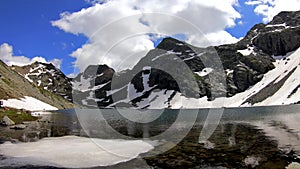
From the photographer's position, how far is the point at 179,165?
27.3 metres

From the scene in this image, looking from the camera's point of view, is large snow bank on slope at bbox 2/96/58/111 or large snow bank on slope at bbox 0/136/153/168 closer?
large snow bank on slope at bbox 0/136/153/168

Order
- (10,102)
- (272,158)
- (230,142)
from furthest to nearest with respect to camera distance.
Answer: (10,102)
(230,142)
(272,158)

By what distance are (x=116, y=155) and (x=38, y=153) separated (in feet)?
27.7

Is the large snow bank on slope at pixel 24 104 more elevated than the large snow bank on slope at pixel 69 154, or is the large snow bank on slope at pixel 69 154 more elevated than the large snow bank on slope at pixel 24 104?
the large snow bank on slope at pixel 24 104

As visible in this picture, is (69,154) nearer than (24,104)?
Yes

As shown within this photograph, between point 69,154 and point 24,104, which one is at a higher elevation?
point 24,104

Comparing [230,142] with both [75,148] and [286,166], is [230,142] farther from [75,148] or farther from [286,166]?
[75,148]

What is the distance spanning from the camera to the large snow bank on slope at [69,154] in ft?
90.4

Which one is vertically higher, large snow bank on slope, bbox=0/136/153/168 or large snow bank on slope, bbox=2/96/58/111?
large snow bank on slope, bbox=2/96/58/111

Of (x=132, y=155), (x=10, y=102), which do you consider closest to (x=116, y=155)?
(x=132, y=155)

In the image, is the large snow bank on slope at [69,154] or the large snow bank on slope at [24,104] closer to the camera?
the large snow bank on slope at [69,154]

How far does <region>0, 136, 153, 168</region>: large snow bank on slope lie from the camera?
2756cm

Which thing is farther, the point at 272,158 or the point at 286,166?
the point at 272,158

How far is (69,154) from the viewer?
105 ft
